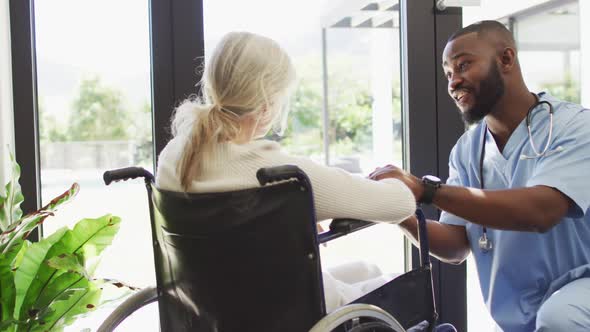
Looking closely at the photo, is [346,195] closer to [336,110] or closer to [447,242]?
[447,242]

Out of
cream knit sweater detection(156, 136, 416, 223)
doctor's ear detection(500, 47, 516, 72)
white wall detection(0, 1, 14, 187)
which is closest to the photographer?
cream knit sweater detection(156, 136, 416, 223)

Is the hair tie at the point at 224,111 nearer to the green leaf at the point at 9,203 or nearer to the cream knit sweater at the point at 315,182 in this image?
the cream knit sweater at the point at 315,182

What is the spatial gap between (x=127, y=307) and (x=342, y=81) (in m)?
1.12

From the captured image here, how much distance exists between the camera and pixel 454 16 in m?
2.00

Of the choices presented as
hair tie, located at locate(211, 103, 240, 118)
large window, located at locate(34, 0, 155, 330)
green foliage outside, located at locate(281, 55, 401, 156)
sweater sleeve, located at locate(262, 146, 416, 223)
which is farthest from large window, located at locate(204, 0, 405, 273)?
sweater sleeve, located at locate(262, 146, 416, 223)

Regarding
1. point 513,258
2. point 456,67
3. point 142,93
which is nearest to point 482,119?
point 456,67

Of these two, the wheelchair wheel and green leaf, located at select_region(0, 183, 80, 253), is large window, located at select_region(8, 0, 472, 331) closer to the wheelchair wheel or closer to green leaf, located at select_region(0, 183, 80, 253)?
green leaf, located at select_region(0, 183, 80, 253)

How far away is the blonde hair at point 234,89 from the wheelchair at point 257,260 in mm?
107

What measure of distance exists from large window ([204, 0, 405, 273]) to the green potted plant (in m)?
0.70

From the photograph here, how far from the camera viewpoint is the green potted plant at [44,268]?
141cm

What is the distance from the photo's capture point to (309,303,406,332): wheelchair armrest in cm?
93

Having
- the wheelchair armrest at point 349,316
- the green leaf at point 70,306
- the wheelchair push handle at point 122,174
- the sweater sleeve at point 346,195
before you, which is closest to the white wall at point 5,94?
the green leaf at point 70,306

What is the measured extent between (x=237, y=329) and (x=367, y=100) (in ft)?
3.87

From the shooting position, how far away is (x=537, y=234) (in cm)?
149
